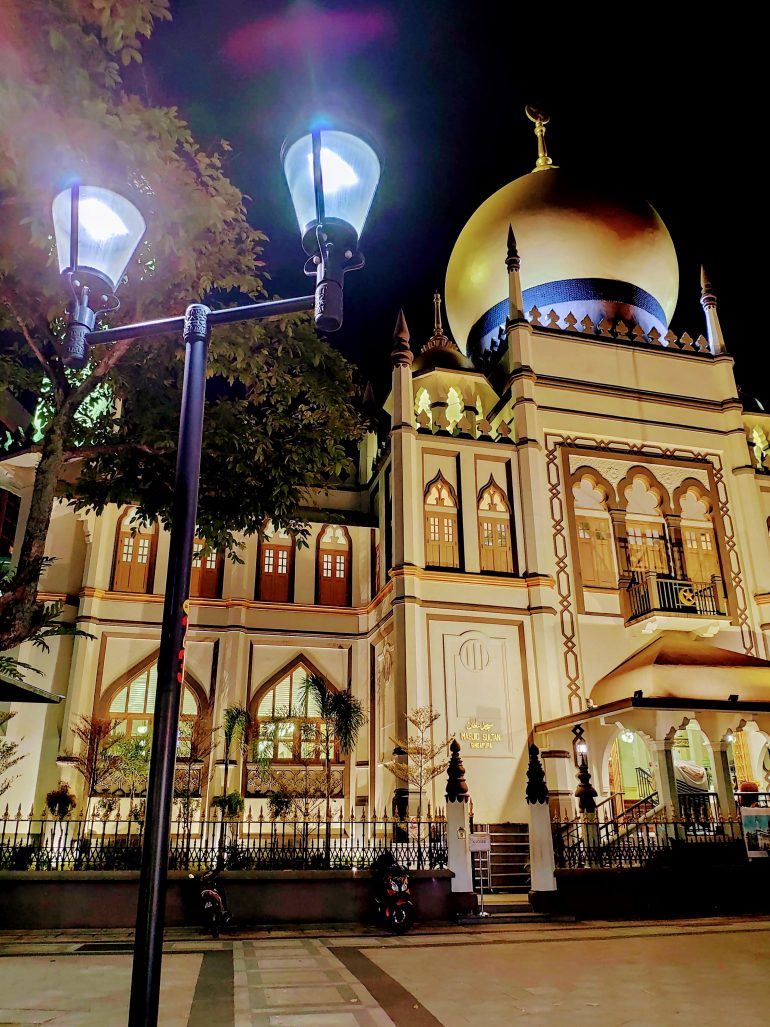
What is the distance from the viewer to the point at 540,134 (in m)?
29.3

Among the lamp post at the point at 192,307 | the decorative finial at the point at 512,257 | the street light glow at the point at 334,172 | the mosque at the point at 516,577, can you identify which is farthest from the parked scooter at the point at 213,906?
the decorative finial at the point at 512,257

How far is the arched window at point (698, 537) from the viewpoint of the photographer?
2055cm

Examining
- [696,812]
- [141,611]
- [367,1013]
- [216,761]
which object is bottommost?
[367,1013]

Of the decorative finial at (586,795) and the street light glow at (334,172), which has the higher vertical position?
the street light glow at (334,172)

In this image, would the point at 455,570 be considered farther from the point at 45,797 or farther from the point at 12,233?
the point at 12,233

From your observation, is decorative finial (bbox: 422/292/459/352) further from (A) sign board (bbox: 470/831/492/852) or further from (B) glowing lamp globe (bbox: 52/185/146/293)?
(B) glowing lamp globe (bbox: 52/185/146/293)

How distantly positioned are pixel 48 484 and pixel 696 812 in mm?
14633

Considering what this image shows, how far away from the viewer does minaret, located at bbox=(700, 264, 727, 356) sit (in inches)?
914

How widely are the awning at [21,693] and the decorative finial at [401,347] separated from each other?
15714mm

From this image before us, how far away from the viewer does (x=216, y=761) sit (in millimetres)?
19188

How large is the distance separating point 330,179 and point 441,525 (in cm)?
1560

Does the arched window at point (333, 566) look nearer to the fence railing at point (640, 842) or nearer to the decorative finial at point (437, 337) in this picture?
the decorative finial at point (437, 337)

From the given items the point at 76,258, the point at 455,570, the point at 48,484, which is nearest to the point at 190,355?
the point at 76,258

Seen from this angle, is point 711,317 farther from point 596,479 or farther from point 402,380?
point 402,380
